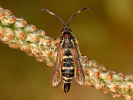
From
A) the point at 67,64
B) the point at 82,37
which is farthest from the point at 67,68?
the point at 82,37

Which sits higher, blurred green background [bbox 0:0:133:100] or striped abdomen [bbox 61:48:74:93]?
blurred green background [bbox 0:0:133:100]

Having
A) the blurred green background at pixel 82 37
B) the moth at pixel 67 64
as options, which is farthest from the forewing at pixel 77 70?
the blurred green background at pixel 82 37

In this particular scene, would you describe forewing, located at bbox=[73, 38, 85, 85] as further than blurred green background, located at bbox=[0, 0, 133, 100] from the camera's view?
No

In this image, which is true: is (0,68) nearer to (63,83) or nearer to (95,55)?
(95,55)

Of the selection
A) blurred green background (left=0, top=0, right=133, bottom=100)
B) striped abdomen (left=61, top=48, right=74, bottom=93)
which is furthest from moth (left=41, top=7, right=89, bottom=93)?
blurred green background (left=0, top=0, right=133, bottom=100)

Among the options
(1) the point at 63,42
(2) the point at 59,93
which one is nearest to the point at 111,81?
(1) the point at 63,42

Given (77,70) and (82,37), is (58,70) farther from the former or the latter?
(82,37)

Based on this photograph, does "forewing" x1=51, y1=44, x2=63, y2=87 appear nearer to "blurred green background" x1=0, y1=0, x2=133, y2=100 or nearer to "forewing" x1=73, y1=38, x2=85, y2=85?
"forewing" x1=73, y1=38, x2=85, y2=85
